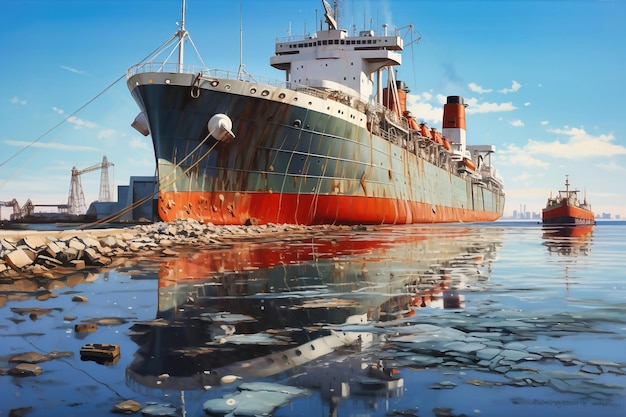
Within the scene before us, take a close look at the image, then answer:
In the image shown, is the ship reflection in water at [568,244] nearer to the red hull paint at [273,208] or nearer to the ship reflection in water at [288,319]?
the ship reflection in water at [288,319]

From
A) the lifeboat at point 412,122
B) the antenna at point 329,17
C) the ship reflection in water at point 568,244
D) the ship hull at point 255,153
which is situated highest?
the antenna at point 329,17

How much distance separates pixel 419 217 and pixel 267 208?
22.2 metres

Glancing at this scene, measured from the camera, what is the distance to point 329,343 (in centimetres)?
498

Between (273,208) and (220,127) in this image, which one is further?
(273,208)

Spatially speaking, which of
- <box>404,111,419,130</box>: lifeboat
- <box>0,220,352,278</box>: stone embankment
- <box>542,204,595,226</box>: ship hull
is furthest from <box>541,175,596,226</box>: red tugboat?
<box>0,220,352,278</box>: stone embankment

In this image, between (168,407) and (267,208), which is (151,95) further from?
(168,407)

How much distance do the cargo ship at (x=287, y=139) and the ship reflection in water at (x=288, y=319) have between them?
12.4 m

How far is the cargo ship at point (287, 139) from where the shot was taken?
971 inches

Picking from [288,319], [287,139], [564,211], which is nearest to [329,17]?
[287,139]

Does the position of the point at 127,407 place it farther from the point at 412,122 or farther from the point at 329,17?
the point at 412,122

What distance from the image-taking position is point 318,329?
5.60m

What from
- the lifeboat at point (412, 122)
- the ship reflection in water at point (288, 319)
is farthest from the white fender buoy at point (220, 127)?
the lifeboat at point (412, 122)

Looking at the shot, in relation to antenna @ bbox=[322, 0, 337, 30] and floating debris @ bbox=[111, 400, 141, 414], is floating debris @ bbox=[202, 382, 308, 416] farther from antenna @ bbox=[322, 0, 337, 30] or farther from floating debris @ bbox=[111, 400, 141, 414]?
antenna @ bbox=[322, 0, 337, 30]

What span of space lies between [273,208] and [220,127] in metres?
4.98
